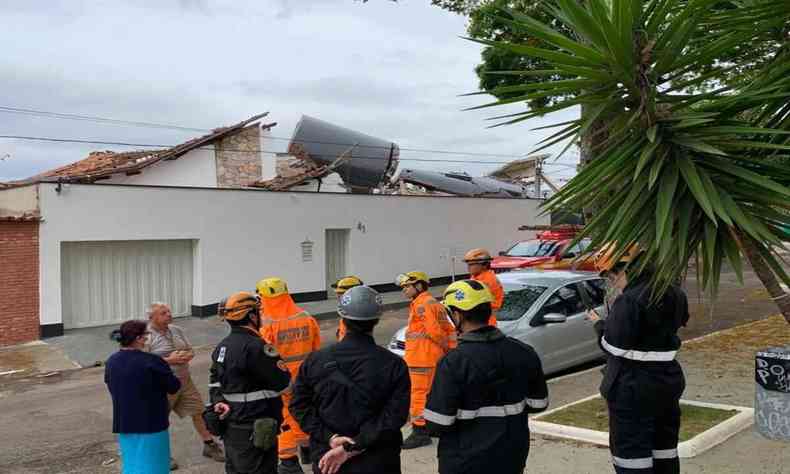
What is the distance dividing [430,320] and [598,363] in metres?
4.89

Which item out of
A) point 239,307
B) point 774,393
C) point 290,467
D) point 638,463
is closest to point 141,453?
point 239,307

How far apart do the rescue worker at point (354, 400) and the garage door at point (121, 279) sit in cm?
1329

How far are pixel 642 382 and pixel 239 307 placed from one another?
8.85 feet

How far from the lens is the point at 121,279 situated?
16.1 meters

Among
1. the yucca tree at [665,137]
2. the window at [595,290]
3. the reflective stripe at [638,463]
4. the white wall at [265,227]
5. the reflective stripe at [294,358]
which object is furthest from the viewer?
the white wall at [265,227]

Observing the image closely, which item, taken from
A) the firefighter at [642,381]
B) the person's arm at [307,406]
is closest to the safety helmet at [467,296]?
the person's arm at [307,406]

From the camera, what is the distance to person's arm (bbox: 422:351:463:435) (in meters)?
3.41

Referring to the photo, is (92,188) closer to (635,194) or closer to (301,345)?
(301,345)

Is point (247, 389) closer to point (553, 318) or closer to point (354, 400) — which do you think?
point (354, 400)

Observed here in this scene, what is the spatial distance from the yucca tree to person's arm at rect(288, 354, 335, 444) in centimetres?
152

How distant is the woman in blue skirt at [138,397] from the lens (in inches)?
194

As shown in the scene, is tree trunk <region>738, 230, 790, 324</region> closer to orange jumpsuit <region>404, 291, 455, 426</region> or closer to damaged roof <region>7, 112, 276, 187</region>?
orange jumpsuit <region>404, 291, 455, 426</region>

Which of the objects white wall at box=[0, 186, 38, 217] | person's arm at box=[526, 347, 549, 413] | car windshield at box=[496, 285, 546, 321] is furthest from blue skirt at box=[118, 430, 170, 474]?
white wall at box=[0, 186, 38, 217]

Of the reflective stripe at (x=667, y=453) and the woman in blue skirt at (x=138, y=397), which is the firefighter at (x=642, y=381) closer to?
the reflective stripe at (x=667, y=453)
